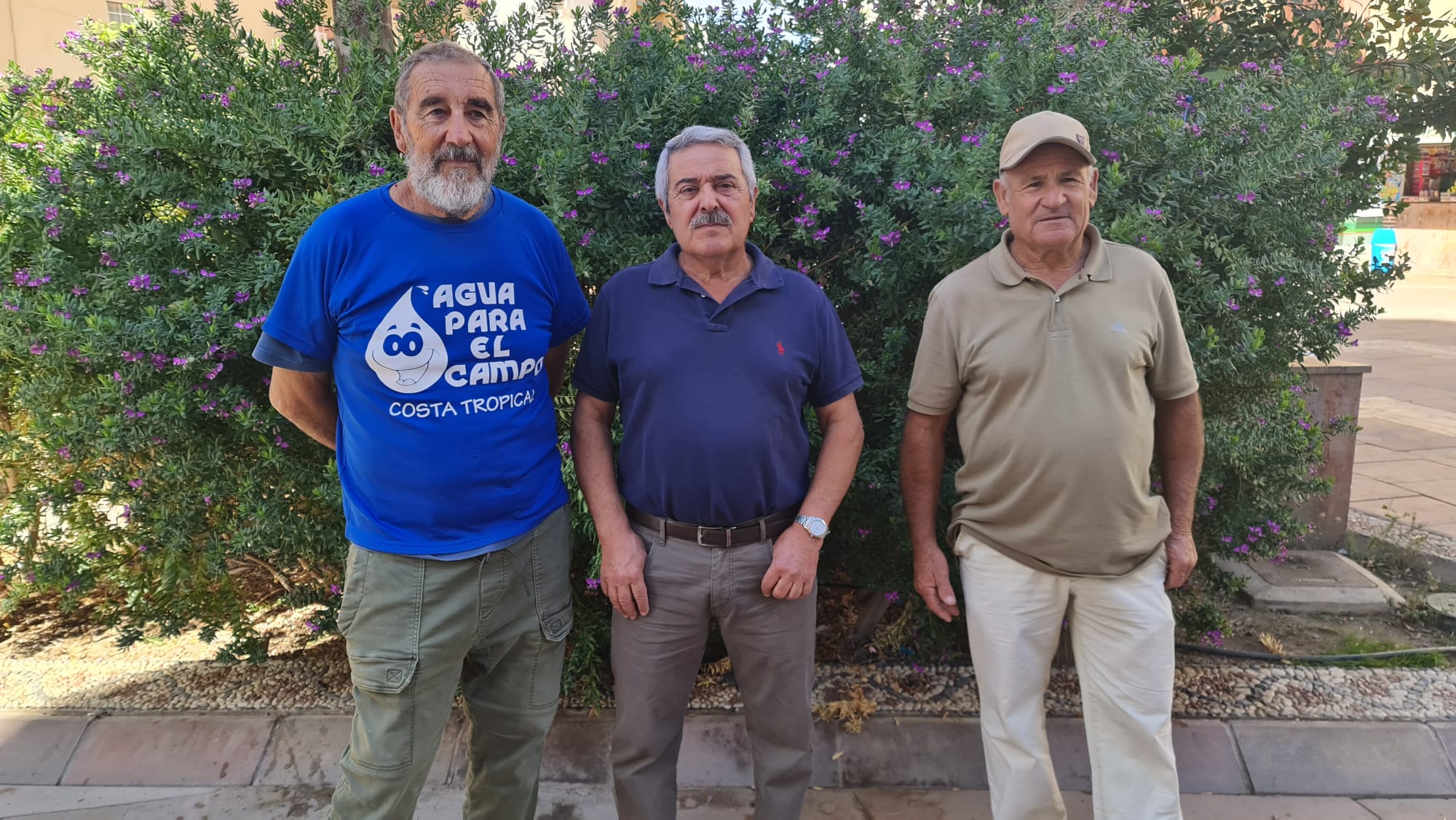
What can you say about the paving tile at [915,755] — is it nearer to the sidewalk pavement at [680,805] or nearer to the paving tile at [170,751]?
the sidewalk pavement at [680,805]

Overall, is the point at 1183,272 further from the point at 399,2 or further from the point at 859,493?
the point at 399,2

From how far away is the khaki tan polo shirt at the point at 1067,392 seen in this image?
7.73ft

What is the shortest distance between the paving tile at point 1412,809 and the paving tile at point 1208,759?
1.23 ft

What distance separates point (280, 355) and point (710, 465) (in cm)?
104

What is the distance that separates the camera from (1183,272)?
3.12 meters

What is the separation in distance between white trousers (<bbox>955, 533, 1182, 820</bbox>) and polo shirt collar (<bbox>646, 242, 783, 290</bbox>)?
0.88 m

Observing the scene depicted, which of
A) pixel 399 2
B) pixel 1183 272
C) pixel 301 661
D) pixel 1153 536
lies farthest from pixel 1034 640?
pixel 399 2

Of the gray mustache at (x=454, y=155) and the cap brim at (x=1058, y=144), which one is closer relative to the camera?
the gray mustache at (x=454, y=155)

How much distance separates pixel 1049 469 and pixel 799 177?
4.57ft

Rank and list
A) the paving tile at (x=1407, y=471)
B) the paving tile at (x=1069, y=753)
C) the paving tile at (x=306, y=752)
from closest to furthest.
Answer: the paving tile at (x=1069, y=753) → the paving tile at (x=306, y=752) → the paving tile at (x=1407, y=471)

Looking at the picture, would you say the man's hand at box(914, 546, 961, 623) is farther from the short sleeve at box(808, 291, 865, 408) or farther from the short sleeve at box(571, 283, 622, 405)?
the short sleeve at box(571, 283, 622, 405)

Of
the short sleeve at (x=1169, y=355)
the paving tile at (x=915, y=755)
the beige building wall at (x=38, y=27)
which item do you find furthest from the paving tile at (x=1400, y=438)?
the beige building wall at (x=38, y=27)

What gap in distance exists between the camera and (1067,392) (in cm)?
235

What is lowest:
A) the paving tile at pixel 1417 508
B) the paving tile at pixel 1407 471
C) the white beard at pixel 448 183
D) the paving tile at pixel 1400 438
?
the paving tile at pixel 1417 508
